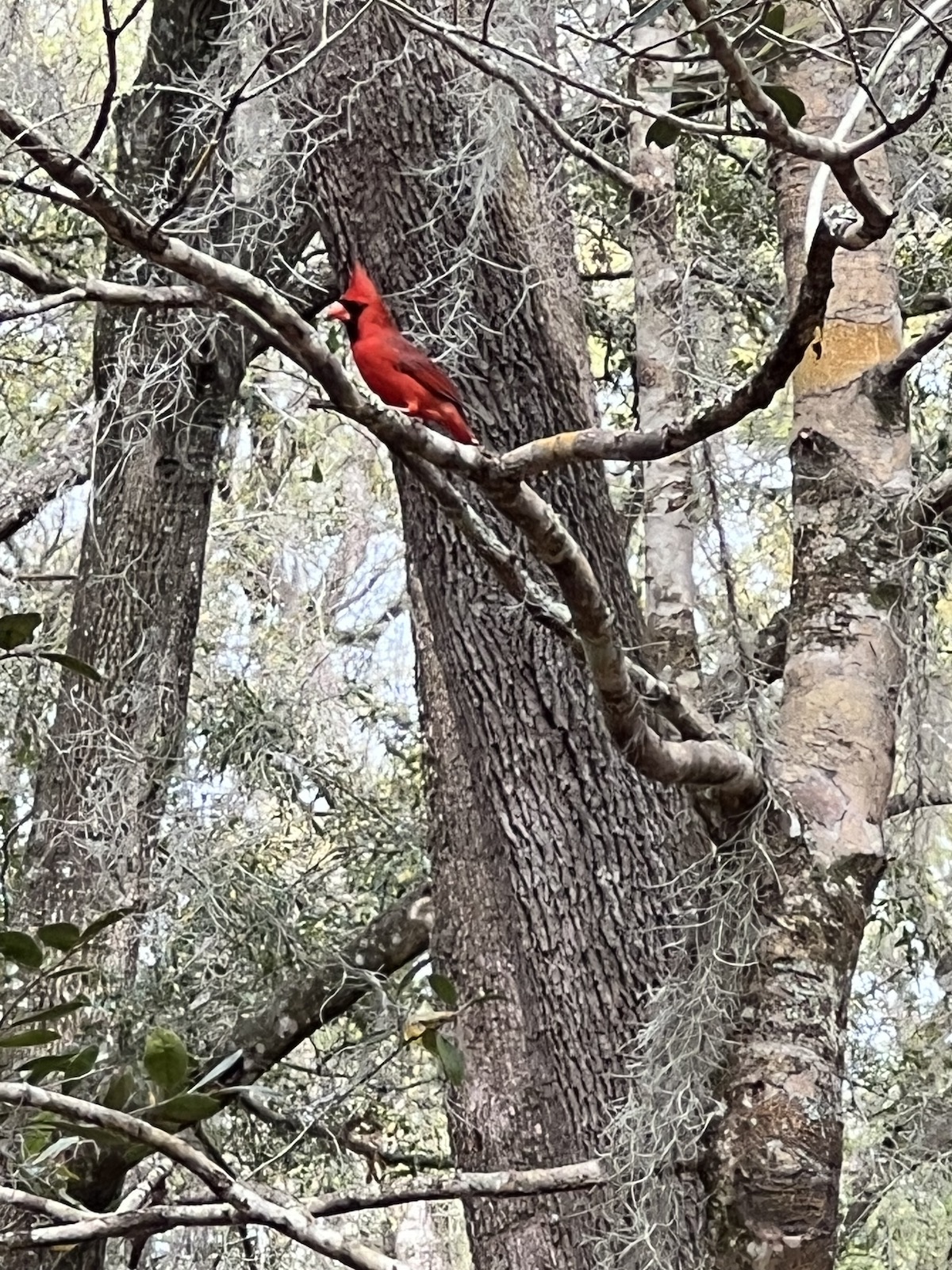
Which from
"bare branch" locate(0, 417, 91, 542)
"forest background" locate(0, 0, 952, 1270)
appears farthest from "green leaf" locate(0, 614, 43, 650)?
"bare branch" locate(0, 417, 91, 542)

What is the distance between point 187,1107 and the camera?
1.26 meters

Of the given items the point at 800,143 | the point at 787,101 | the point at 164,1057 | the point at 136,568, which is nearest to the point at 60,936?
the point at 164,1057

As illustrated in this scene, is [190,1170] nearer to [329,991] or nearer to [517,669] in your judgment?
[517,669]

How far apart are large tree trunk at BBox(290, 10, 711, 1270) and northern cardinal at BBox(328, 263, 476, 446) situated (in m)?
0.06

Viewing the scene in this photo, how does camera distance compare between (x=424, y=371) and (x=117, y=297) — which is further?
(x=424, y=371)

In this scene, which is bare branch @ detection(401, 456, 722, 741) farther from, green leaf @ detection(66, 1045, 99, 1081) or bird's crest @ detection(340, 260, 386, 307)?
bird's crest @ detection(340, 260, 386, 307)

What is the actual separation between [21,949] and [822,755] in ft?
3.35

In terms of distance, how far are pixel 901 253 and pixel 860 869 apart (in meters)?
2.25

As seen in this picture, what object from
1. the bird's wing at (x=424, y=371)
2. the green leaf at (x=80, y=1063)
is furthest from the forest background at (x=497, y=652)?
the bird's wing at (x=424, y=371)

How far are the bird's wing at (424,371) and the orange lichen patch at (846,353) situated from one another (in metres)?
0.48

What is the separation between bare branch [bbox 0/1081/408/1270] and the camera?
1260 mm

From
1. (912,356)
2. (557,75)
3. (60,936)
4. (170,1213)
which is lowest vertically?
(170,1213)

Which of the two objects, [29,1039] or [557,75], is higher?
[557,75]

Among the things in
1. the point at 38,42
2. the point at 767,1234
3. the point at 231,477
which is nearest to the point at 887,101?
the point at 767,1234
